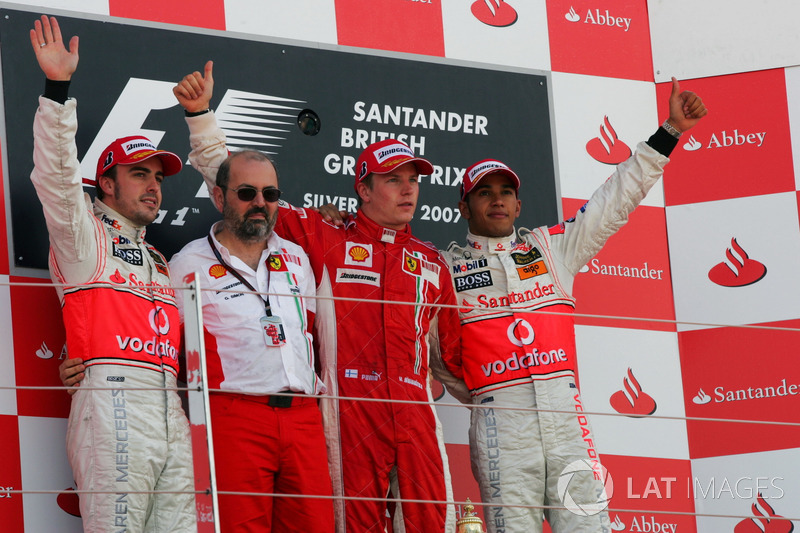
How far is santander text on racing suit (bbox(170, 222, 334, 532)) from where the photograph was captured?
2908mm

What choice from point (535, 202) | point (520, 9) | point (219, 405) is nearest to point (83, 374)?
point (219, 405)

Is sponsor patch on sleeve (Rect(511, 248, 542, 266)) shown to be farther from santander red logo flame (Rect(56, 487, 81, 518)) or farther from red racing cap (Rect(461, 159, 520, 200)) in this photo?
santander red logo flame (Rect(56, 487, 81, 518))

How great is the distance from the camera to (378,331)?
323cm

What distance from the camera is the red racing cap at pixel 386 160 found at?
11.3 ft

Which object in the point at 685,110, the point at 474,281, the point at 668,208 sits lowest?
the point at 474,281

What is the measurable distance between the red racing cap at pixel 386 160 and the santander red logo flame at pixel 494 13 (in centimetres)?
102

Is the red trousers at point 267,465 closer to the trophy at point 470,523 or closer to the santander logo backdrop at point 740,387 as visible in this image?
the trophy at point 470,523

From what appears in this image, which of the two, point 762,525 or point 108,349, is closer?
point 108,349

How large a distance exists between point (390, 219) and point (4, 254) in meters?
1.10

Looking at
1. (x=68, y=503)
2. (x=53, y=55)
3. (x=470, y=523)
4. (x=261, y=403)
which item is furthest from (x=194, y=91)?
(x=470, y=523)

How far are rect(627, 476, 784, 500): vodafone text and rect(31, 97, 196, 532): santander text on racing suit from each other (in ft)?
5.94

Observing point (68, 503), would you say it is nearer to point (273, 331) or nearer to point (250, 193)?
point (273, 331)

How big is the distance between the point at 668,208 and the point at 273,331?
1982mm

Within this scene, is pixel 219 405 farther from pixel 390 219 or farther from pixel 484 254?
pixel 484 254
